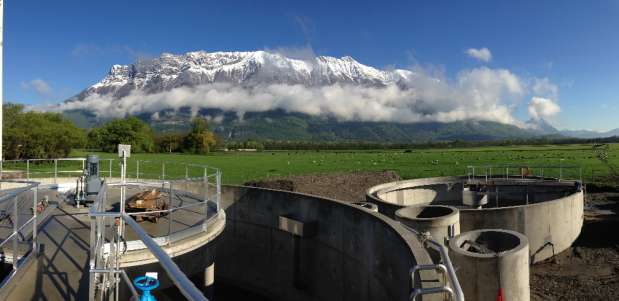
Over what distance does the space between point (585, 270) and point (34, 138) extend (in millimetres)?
55960

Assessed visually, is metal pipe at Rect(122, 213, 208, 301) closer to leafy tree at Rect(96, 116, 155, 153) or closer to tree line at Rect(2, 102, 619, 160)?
tree line at Rect(2, 102, 619, 160)

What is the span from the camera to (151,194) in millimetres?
11719

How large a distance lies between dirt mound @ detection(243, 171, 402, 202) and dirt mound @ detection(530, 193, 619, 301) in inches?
618

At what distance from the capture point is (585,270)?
15.0 m

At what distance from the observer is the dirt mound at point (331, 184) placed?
102 ft

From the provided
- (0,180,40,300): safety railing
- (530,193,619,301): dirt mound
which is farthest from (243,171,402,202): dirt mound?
(0,180,40,300): safety railing

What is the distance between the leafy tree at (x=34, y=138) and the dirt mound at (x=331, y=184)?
3027 centimetres

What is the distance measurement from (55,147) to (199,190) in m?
41.4

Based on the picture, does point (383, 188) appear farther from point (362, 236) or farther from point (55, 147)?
point (55, 147)

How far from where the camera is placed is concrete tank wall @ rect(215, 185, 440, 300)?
885cm

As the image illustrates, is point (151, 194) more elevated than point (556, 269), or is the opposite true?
point (151, 194)

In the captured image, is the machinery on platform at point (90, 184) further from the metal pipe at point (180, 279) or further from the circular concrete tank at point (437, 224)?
the circular concrete tank at point (437, 224)

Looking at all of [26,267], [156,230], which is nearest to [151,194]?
[156,230]

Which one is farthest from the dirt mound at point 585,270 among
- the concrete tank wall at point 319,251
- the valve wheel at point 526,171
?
the concrete tank wall at point 319,251
